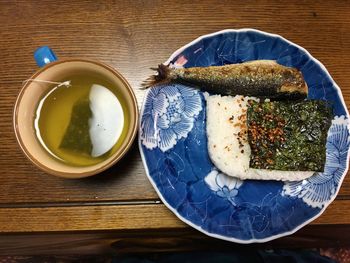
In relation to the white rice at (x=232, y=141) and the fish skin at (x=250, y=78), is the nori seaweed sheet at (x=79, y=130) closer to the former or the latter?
the fish skin at (x=250, y=78)

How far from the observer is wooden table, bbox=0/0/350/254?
1200 millimetres

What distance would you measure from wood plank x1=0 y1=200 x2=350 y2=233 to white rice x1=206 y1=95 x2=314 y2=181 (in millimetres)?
211

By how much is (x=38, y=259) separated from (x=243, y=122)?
1.04m

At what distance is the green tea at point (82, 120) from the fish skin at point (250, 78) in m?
0.21

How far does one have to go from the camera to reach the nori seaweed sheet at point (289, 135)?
1.17 meters

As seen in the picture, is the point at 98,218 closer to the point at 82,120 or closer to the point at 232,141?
the point at 82,120

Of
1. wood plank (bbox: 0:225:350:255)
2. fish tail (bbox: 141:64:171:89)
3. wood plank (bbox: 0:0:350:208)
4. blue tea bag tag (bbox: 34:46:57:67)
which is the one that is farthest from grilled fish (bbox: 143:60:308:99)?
wood plank (bbox: 0:225:350:255)

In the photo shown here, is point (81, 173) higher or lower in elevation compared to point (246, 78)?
lower

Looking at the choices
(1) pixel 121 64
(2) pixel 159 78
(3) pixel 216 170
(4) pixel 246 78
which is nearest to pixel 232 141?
(3) pixel 216 170

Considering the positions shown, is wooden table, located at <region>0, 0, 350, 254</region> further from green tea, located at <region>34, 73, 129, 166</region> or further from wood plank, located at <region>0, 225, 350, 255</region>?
green tea, located at <region>34, 73, 129, 166</region>

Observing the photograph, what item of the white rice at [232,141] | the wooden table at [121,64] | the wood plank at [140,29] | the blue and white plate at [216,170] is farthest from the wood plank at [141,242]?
the wood plank at [140,29]

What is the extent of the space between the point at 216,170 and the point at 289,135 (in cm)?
26

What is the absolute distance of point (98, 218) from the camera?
3.92ft

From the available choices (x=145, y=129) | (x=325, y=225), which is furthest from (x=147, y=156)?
(x=325, y=225)
